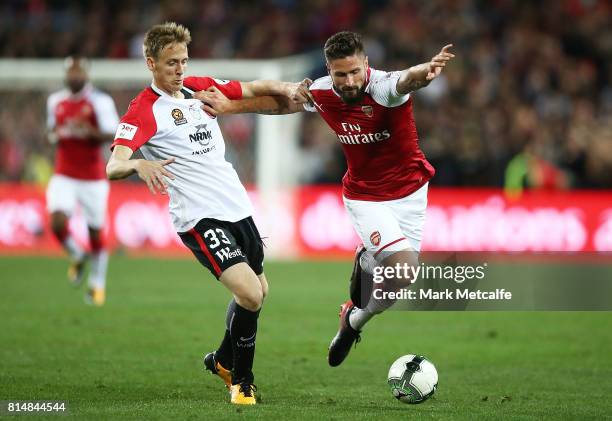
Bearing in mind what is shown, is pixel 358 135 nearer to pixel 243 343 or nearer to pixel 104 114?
pixel 243 343

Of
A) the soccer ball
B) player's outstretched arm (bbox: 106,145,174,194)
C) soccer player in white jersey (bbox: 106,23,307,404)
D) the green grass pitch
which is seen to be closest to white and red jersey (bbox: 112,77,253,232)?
soccer player in white jersey (bbox: 106,23,307,404)

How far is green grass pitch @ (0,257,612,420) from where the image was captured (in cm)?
691

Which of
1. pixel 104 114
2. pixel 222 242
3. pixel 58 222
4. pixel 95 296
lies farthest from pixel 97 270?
pixel 222 242

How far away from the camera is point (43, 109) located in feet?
69.3

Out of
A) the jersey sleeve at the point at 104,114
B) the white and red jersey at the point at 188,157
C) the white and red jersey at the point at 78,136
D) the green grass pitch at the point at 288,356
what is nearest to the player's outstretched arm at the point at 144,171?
the white and red jersey at the point at 188,157

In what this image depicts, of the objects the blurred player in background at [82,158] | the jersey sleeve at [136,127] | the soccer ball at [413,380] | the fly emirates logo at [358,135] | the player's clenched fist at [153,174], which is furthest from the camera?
the blurred player in background at [82,158]

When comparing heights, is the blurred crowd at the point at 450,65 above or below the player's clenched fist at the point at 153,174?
above

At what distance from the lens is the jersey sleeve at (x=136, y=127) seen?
6836 millimetres

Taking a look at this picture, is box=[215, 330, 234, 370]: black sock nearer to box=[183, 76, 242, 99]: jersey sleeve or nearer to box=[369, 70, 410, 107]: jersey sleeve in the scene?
box=[183, 76, 242, 99]: jersey sleeve

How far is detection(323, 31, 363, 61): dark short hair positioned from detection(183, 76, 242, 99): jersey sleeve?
29.9 inches

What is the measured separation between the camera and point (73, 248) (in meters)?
13.5

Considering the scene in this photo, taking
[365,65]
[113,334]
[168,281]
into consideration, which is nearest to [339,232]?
[168,281]

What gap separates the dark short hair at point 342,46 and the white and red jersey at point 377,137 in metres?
0.33

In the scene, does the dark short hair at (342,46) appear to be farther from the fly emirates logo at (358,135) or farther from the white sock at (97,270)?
the white sock at (97,270)
